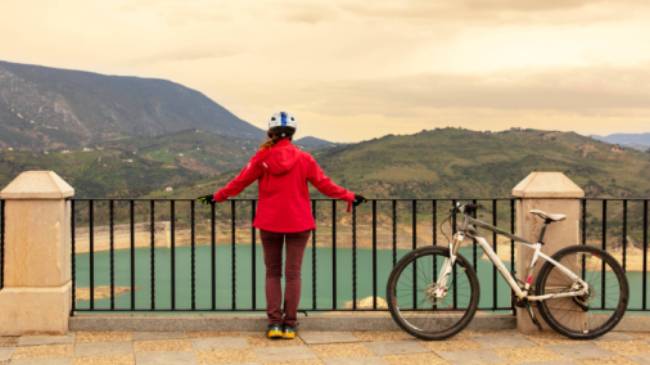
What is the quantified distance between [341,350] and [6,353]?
2562mm

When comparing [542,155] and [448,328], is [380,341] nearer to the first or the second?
[448,328]

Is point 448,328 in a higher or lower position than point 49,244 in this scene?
lower

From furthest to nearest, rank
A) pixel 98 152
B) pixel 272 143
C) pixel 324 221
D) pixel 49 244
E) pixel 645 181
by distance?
pixel 98 152
pixel 645 181
pixel 324 221
pixel 49 244
pixel 272 143

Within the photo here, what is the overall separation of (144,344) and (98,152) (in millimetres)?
165851

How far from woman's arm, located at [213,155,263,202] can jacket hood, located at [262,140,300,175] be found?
72 mm

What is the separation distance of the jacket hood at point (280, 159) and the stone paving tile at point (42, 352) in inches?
82.8

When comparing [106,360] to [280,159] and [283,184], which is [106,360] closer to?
[283,184]

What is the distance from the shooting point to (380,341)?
19.5ft

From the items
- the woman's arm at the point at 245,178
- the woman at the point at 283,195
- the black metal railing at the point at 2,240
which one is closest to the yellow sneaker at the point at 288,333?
the woman at the point at 283,195

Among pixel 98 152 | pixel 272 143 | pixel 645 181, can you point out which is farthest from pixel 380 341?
pixel 98 152

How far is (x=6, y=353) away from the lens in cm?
550

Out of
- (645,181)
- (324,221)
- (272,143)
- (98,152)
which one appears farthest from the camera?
(98,152)

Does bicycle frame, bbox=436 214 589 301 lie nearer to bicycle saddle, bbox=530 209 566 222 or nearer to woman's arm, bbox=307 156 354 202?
bicycle saddle, bbox=530 209 566 222

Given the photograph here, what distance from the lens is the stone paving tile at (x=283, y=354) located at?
5.34 metres
